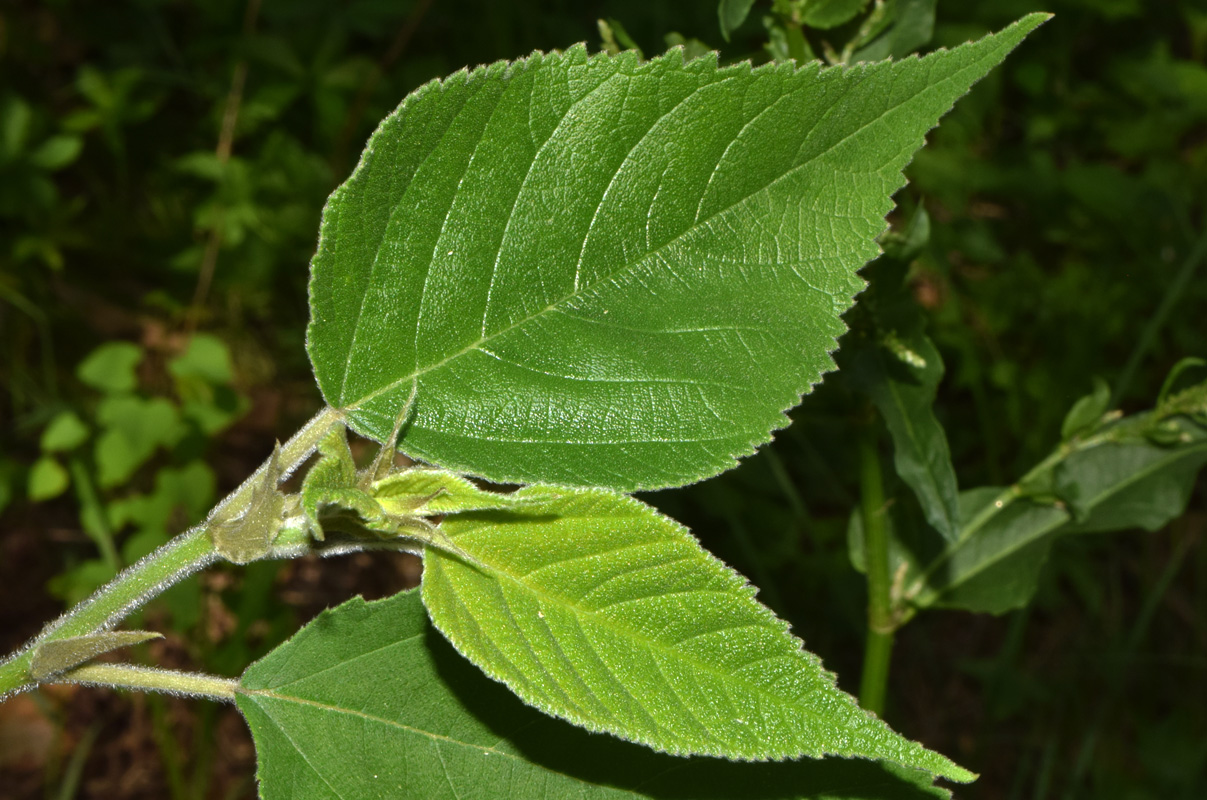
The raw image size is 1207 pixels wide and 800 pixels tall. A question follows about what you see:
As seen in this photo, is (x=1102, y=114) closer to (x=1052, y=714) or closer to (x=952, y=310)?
(x=952, y=310)

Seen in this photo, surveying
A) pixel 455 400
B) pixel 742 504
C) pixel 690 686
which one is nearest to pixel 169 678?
pixel 455 400

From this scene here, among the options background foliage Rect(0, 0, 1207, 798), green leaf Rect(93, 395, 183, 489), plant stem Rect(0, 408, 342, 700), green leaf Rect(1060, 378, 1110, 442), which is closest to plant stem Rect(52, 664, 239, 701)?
plant stem Rect(0, 408, 342, 700)

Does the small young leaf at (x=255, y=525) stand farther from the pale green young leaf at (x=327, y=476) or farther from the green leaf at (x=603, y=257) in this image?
the green leaf at (x=603, y=257)

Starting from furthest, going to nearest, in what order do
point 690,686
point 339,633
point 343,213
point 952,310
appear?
point 952,310
point 339,633
point 343,213
point 690,686

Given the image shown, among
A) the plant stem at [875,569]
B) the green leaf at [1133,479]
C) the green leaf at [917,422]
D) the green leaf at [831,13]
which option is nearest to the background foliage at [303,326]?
the green leaf at [1133,479]

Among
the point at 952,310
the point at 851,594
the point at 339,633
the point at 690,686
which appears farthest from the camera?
the point at 952,310

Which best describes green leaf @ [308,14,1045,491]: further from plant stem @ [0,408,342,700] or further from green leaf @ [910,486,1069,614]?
green leaf @ [910,486,1069,614]
